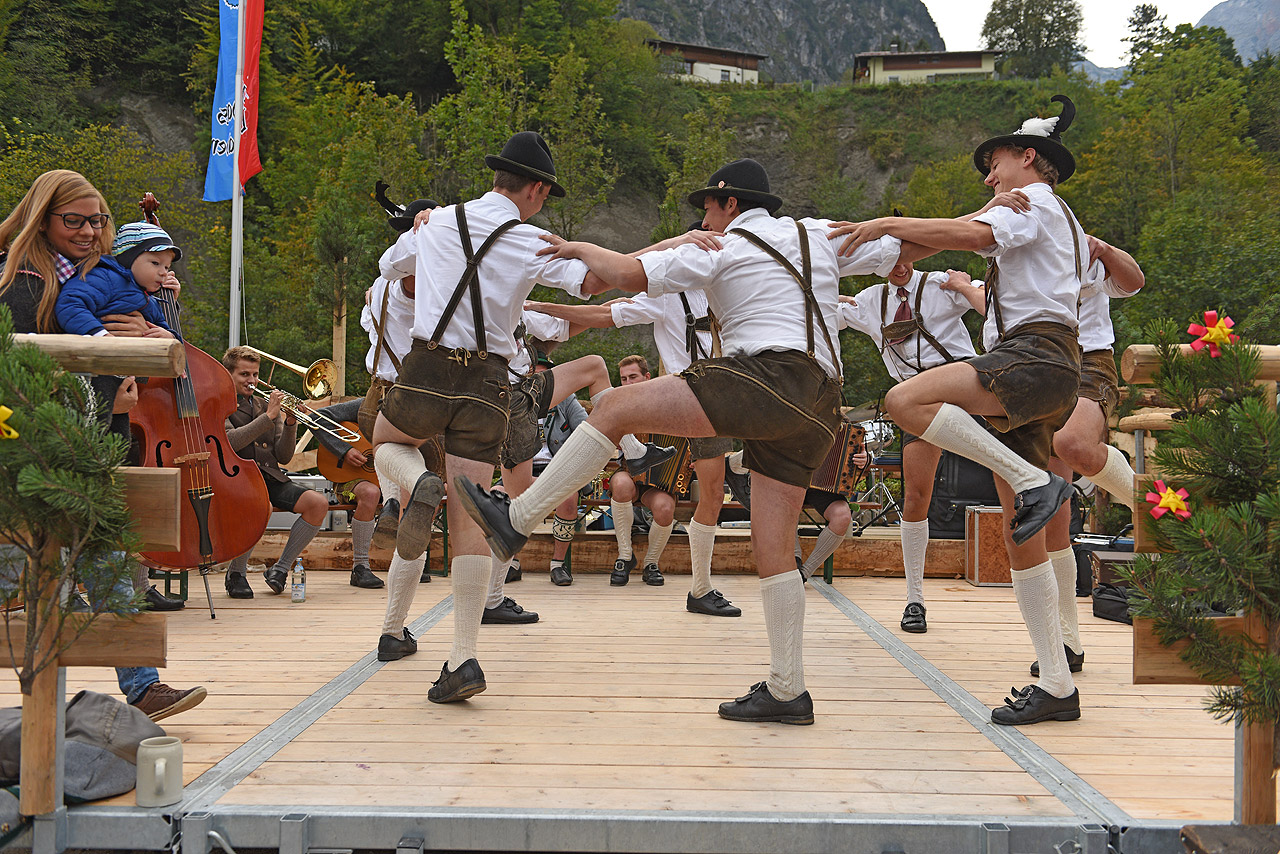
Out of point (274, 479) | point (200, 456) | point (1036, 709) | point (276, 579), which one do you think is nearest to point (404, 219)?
point (200, 456)

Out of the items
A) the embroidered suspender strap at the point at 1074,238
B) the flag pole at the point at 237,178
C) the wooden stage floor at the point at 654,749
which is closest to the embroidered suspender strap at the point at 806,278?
the embroidered suspender strap at the point at 1074,238

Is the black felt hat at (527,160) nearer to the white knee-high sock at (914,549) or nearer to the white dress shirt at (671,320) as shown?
the white dress shirt at (671,320)

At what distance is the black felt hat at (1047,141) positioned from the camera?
3.47 metres

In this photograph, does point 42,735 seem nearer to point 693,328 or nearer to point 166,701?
point 166,701

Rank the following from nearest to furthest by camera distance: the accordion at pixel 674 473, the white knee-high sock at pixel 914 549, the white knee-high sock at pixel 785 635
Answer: the white knee-high sock at pixel 785 635 → the white knee-high sock at pixel 914 549 → the accordion at pixel 674 473

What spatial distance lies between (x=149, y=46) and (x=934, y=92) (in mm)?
40006

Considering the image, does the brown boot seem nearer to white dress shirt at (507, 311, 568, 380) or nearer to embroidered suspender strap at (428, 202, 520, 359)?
embroidered suspender strap at (428, 202, 520, 359)

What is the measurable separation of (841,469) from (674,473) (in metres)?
1.13

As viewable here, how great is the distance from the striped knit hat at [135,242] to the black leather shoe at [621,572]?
3.37 meters

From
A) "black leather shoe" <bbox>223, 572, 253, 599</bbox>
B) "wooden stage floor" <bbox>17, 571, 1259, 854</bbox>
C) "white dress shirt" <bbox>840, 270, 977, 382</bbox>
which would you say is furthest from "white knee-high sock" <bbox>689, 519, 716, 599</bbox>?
"black leather shoe" <bbox>223, 572, 253, 599</bbox>

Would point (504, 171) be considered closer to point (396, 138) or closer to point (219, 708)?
point (219, 708)

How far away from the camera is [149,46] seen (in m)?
36.0

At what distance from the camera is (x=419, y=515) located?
11.3ft

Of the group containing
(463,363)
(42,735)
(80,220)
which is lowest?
(42,735)
